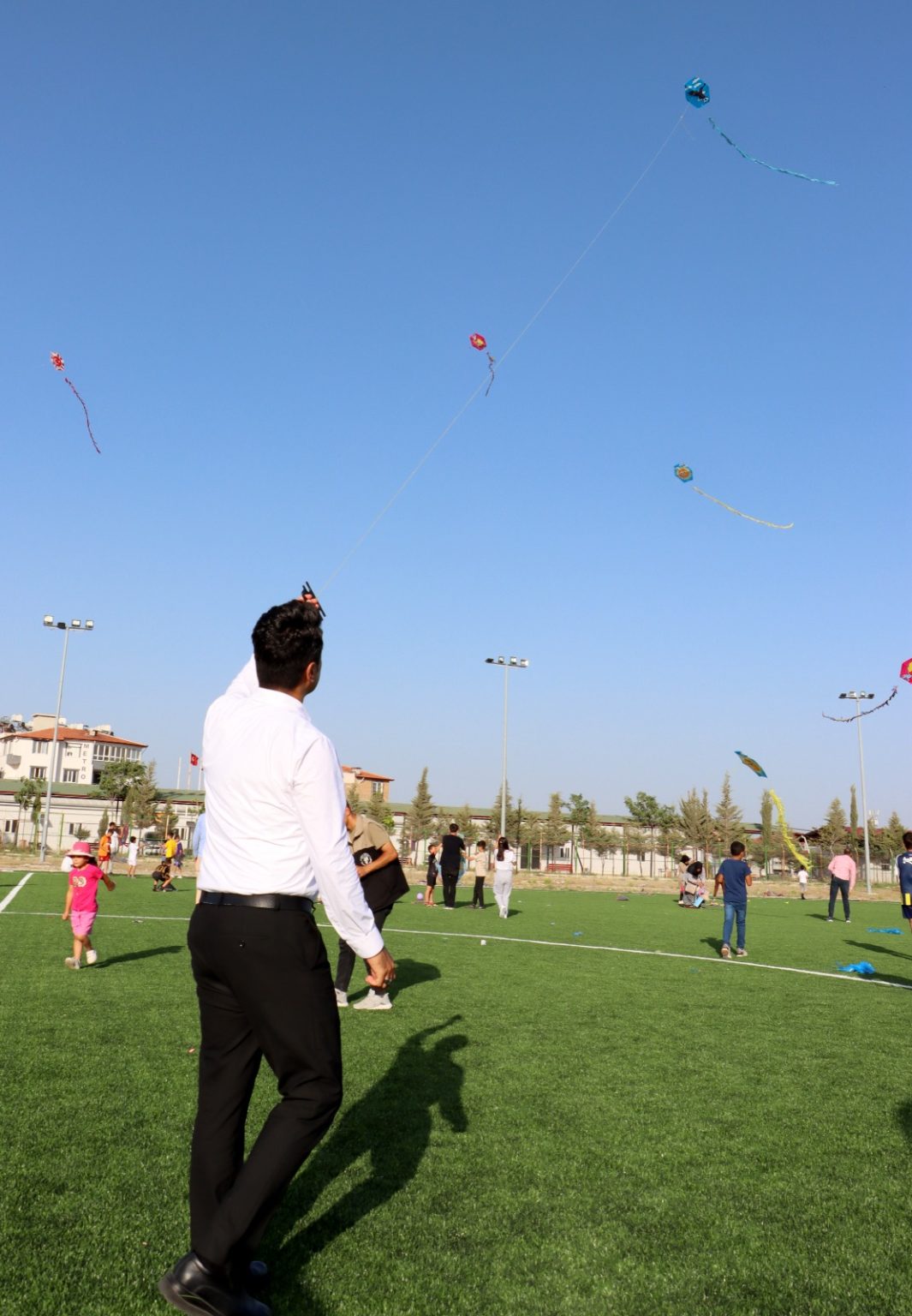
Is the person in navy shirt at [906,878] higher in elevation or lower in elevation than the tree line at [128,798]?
lower

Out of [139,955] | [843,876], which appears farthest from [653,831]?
[139,955]

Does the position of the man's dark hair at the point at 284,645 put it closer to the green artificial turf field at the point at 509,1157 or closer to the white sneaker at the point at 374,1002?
the green artificial turf field at the point at 509,1157

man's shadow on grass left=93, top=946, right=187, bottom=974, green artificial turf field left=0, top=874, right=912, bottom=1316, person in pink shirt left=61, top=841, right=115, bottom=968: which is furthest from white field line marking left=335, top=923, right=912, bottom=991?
person in pink shirt left=61, top=841, right=115, bottom=968

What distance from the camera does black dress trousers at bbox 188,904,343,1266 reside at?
2883 mm

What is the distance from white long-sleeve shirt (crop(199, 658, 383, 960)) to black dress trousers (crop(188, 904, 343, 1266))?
109 mm

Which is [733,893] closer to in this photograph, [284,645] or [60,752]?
[284,645]

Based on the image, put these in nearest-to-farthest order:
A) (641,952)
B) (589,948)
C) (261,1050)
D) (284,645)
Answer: (261,1050) → (284,645) → (641,952) → (589,948)

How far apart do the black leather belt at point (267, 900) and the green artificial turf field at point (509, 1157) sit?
1.32 meters

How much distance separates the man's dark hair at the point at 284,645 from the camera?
10.8 feet

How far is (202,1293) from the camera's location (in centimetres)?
288

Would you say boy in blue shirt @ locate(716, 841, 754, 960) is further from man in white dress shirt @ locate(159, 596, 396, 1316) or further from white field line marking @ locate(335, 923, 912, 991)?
man in white dress shirt @ locate(159, 596, 396, 1316)

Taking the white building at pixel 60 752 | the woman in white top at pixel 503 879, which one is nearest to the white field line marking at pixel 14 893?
the woman in white top at pixel 503 879

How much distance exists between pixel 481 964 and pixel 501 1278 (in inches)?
364

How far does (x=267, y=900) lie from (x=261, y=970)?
21 cm
